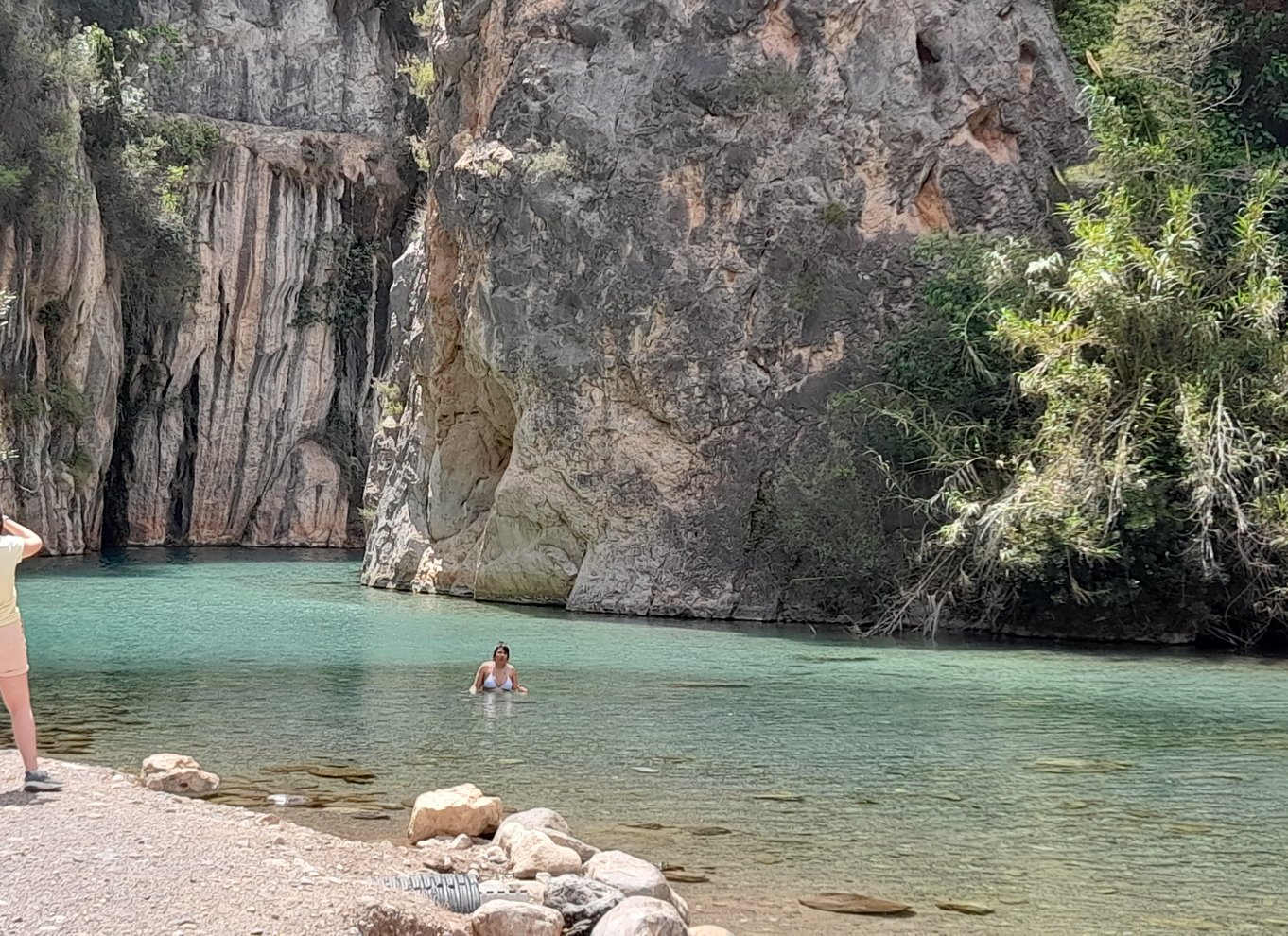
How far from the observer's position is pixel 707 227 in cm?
2202

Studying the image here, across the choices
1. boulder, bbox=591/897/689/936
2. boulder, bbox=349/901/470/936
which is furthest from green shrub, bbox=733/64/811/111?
boulder, bbox=349/901/470/936

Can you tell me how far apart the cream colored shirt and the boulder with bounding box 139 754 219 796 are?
1533 millimetres

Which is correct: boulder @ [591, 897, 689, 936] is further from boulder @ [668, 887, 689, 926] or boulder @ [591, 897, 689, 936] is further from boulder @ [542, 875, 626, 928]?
boulder @ [668, 887, 689, 926]

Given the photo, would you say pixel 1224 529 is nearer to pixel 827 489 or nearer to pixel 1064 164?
pixel 827 489

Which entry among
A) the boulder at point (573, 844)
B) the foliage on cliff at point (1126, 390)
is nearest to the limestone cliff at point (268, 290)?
the foliage on cliff at point (1126, 390)

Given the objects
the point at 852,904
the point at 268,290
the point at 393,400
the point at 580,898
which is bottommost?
the point at 852,904

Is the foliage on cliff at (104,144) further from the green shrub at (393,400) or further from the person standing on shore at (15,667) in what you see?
the person standing on shore at (15,667)

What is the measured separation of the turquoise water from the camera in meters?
6.71

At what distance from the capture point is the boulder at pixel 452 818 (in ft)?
22.6

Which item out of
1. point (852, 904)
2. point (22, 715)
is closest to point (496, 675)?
point (22, 715)

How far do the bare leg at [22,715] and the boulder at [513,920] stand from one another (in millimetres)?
2470

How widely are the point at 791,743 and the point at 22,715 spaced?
18.1 ft

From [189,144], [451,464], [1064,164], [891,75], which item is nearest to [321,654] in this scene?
[451,464]

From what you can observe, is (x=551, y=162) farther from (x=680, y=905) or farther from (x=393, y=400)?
(x=680, y=905)
